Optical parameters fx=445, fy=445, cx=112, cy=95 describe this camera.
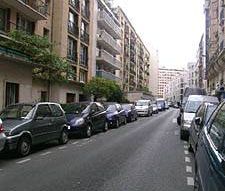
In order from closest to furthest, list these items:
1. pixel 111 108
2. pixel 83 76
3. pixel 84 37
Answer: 1. pixel 111 108
2. pixel 84 37
3. pixel 83 76

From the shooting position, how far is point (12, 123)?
1233 centimetres

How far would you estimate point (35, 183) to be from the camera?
816cm

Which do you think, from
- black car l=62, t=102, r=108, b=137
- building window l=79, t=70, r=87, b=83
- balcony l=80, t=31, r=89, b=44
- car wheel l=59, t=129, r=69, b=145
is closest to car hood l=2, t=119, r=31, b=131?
car wheel l=59, t=129, r=69, b=145

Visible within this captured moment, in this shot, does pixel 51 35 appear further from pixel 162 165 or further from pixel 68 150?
pixel 162 165

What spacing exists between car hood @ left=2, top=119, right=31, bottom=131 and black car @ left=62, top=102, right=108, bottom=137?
18.2 ft

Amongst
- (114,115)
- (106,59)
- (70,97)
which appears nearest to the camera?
(114,115)

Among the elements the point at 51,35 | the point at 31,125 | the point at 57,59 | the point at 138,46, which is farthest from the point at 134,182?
the point at 138,46

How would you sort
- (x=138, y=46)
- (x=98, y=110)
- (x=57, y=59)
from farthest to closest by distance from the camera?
(x=138, y=46), (x=57, y=59), (x=98, y=110)

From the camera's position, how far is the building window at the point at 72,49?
139ft

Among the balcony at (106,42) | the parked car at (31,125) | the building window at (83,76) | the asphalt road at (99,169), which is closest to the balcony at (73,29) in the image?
the building window at (83,76)

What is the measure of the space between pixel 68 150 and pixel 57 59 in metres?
13.2

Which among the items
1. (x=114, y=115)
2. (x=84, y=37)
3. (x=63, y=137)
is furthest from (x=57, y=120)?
(x=84, y=37)

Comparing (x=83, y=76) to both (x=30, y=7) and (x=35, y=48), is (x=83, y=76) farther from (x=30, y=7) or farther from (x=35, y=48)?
(x=35, y=48)

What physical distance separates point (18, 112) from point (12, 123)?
1.23 m
